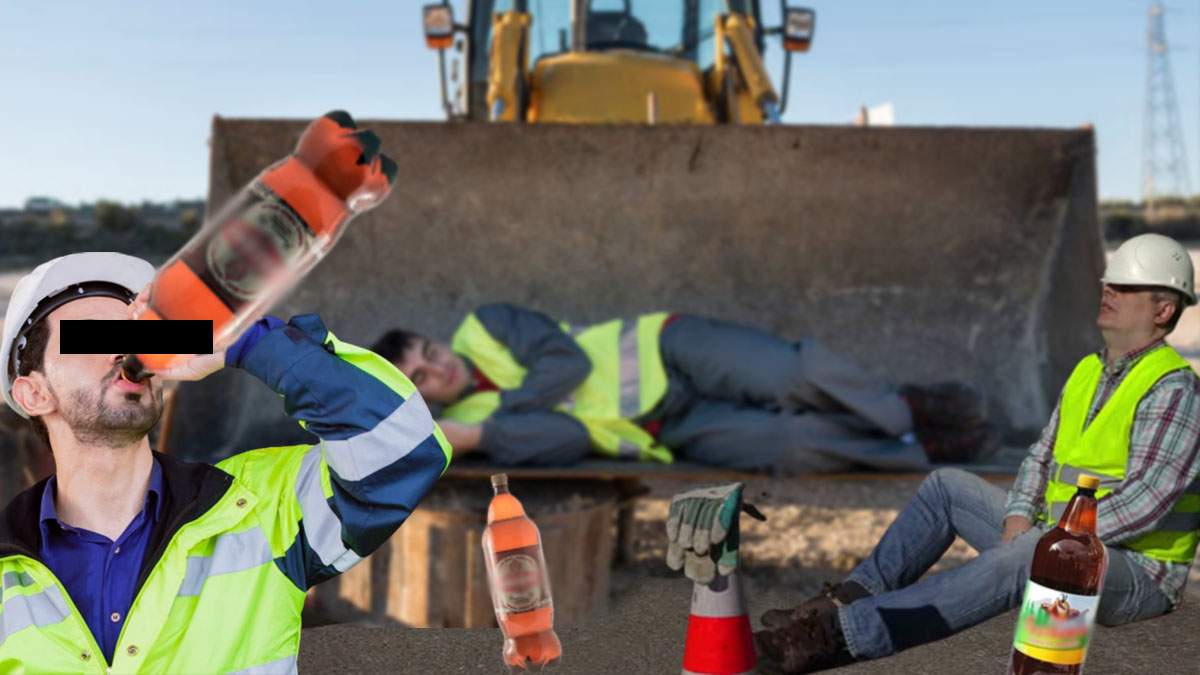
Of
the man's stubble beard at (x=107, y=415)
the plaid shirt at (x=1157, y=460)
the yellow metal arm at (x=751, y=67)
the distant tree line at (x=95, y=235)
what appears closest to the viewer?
the man's stubble beard at (x=107, y=415)

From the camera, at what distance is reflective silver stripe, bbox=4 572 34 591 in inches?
67.3

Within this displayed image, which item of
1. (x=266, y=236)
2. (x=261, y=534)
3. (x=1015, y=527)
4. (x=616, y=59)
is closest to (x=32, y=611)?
(x=261, y=534)

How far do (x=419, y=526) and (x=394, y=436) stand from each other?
7.41 ft

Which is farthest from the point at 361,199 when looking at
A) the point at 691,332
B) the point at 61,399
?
the point at 691,332

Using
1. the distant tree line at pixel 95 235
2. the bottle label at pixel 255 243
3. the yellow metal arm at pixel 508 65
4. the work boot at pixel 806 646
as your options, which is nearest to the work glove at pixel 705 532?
the work boot at pixel 806 646

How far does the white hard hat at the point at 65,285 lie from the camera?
5.65 ft

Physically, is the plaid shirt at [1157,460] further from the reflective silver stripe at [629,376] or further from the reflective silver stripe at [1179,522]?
the reflective silver stripe at [629,376]

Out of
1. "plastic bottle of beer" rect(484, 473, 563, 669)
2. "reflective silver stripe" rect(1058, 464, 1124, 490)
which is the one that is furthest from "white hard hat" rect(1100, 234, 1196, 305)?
"plastic bottle of beer" rect(484, 473, 563, 669)

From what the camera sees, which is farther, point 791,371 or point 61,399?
point 791,371

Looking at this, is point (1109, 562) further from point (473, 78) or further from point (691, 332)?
point (473, 78)

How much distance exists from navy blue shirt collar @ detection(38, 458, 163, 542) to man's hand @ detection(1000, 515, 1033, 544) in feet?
6.99

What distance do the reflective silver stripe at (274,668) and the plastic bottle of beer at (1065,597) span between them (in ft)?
4.80

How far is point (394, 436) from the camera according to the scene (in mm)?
1704

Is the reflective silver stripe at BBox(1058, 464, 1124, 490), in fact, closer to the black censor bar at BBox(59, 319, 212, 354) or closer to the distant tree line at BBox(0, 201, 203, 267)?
the black censor bar at BBox(59, 319, 212, 354)
